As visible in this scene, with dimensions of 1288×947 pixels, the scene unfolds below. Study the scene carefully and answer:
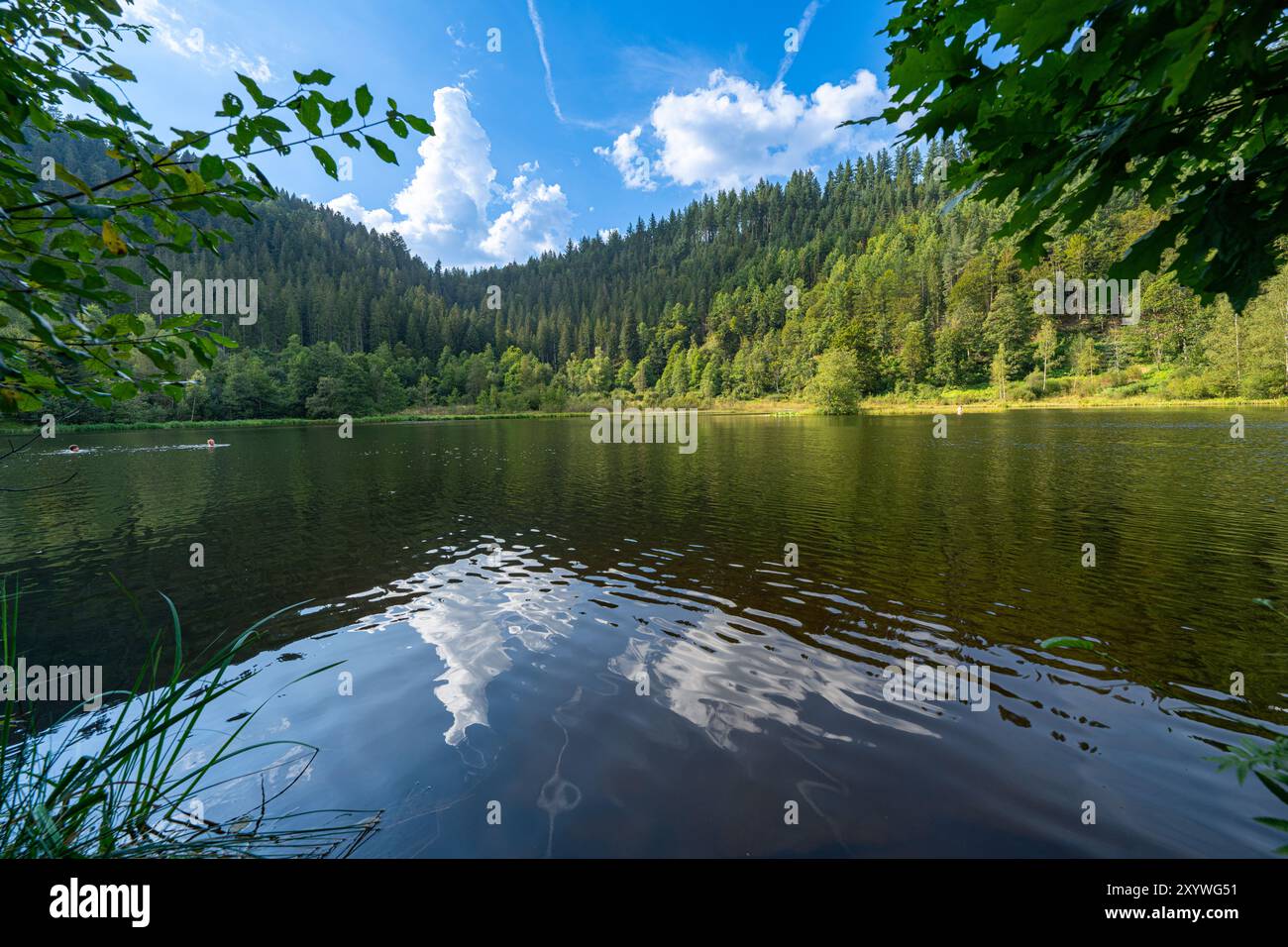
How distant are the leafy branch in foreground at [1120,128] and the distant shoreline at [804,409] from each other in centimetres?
8535

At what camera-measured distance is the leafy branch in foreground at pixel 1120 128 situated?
2225 millimetres

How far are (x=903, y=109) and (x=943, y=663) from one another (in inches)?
313

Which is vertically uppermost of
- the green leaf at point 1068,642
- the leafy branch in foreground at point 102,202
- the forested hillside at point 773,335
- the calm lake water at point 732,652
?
the forested hillside at point 773,335

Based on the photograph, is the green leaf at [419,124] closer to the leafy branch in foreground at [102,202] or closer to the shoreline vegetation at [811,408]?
the leafy branch in foreground at [102,202]

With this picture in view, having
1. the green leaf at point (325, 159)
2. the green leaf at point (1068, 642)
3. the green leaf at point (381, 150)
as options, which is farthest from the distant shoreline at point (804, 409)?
the green leaf at point (1068, 642)

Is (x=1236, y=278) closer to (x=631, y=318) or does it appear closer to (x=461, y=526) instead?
(x=461, y=526)

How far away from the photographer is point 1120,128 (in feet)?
7.62

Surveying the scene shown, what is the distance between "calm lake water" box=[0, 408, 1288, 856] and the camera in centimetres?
525

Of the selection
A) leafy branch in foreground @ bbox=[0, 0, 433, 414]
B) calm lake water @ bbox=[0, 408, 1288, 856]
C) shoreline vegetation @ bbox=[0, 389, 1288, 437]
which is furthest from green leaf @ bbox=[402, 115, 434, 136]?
shoreline vegetation @ bbox=[0, 389, 1288, 437]
